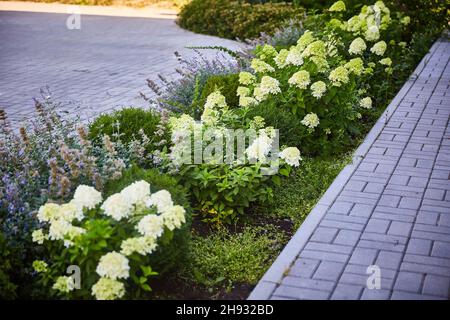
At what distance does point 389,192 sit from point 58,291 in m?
2.87

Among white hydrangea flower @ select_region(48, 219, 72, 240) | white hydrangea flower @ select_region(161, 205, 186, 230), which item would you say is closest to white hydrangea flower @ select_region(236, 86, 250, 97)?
white hydrangea flower @ select_region(161, 205, 186, 230)

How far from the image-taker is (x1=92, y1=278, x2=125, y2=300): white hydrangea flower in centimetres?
340

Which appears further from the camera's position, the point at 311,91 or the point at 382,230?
the point at 311,91

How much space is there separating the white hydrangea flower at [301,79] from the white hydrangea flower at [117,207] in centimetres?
283

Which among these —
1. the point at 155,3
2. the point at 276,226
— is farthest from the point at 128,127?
the point at 155,3

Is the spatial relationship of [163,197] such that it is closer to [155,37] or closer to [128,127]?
[128,127]

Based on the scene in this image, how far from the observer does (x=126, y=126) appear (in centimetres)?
537

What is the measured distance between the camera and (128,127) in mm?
5359

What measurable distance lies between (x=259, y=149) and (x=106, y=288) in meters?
2.03

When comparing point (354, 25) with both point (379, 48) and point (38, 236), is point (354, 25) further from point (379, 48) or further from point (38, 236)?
point (38, 236)

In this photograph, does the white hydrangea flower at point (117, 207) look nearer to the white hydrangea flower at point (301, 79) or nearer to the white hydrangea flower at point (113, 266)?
the white hydrangea flower at point (113, 266)

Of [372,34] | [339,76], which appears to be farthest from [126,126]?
[372,34]

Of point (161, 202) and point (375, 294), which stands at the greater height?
point (161, 202)

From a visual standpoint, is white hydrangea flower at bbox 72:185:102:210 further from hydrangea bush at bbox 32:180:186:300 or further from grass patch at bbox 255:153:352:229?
grass patch at bbox 255:153:352:229
